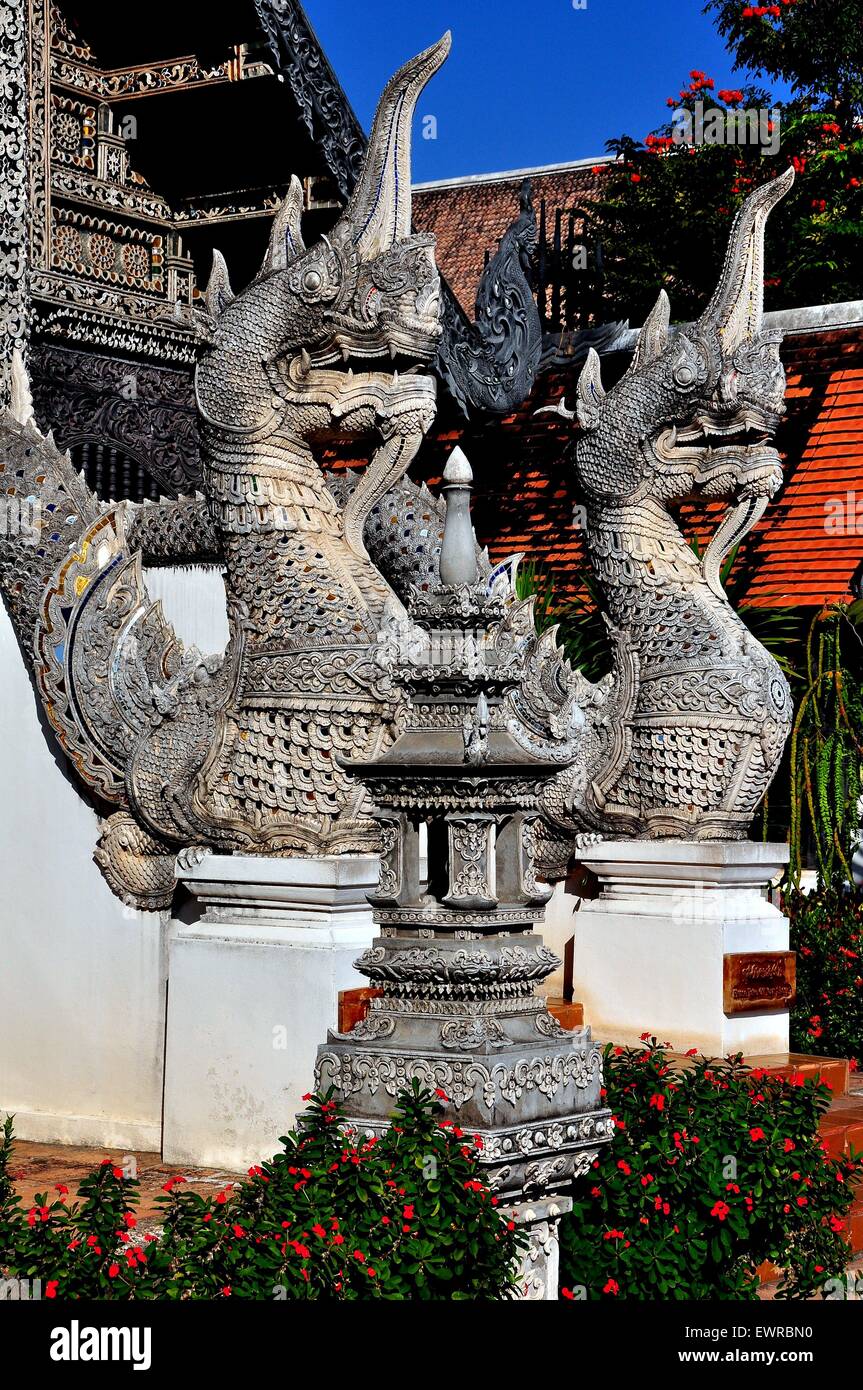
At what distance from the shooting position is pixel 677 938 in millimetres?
8336

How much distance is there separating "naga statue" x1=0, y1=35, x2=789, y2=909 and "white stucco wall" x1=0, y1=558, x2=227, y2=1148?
17cm

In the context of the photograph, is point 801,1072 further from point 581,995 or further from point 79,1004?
point 79,1004

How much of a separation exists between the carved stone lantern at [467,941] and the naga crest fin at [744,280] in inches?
137

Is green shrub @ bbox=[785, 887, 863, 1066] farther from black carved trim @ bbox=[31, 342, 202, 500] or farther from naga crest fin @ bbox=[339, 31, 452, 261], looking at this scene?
naga crest fin @ bbox=[339, 31, 452, 261]

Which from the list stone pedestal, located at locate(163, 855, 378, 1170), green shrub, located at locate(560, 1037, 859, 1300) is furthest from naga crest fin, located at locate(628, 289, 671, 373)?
green shrub, located at locate(560, 1037, 859, 1300)

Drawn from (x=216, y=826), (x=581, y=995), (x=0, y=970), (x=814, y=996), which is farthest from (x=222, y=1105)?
(x=814, y=996)

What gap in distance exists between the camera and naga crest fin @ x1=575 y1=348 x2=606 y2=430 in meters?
8.79

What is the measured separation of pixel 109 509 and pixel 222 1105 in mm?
2316

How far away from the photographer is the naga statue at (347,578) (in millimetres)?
6570

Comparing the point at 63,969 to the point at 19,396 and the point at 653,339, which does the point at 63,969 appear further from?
the point at 653,339

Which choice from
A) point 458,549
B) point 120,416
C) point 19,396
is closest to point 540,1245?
point 458,549

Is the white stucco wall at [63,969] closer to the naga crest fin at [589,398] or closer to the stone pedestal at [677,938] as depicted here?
the stone pedestal at [677,938]

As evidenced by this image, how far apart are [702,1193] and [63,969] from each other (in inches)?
114

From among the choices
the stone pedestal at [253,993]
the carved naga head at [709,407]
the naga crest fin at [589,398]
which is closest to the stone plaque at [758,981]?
the carved naga head at [709,407]
